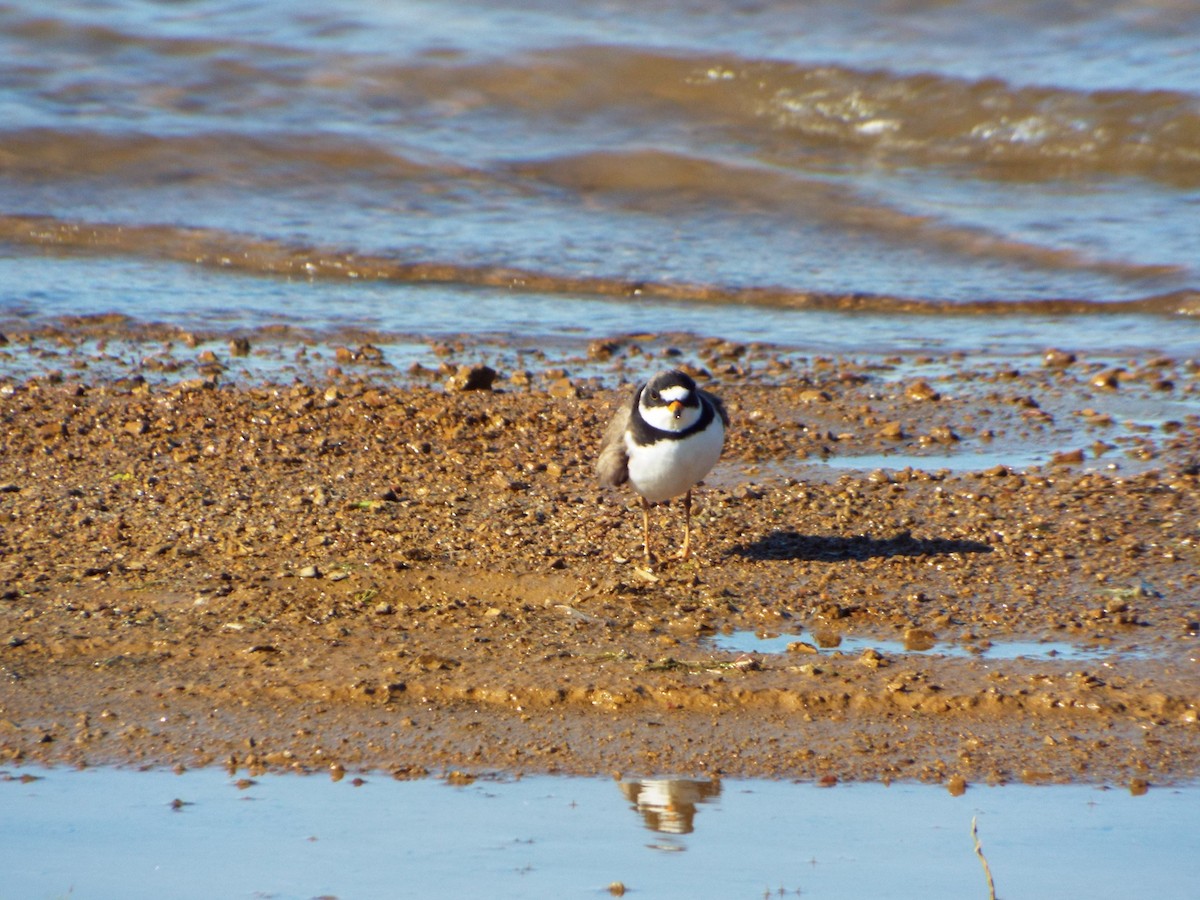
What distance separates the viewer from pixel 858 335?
9680mm

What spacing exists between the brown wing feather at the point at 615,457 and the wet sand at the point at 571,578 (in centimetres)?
20

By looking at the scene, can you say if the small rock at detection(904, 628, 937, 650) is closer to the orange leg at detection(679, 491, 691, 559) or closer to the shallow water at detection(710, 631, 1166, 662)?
the shallow water at detection(710, 631, 1166, 662)

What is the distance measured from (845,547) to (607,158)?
29.2 feet

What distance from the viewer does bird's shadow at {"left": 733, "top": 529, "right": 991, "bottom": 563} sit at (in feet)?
19.0

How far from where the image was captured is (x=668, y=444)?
19.0 ft

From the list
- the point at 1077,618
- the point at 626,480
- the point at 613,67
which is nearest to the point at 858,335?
the point at 626,480

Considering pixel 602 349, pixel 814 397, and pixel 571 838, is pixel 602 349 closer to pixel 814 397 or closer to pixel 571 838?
pixel 814 397

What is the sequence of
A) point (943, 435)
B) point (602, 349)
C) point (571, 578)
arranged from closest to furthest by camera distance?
point (571, 578) → point (943, 435) → point (602, 349)

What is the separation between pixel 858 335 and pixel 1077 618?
4750 millimetres

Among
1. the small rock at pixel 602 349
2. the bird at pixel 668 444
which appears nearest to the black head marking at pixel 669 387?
the bird at pixel 668 444

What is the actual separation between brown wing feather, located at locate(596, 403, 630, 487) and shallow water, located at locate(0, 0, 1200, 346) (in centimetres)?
357

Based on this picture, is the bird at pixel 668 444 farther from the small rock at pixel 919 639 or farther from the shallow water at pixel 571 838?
the shallow water at pixel 571 838

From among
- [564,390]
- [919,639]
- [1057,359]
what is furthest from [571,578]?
[1057,359]

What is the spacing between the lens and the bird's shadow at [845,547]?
19.0ft
